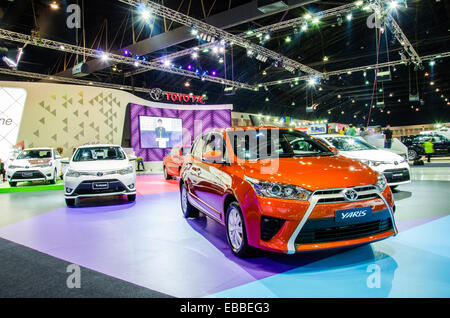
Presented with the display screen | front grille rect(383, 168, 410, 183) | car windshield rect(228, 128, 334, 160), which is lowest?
front grille rect(383, 168, 410, 183)

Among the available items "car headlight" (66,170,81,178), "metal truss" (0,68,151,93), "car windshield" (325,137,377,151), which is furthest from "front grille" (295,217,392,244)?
"metal truss" (0,68,151,93)

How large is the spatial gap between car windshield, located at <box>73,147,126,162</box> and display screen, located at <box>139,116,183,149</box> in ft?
35.1

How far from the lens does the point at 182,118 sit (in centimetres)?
2000

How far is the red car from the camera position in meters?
9.66

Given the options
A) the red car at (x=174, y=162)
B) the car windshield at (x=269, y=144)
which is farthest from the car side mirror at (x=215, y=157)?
the red car at (x=174, y=162)

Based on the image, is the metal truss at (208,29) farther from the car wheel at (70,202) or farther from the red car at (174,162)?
the car wheel at (70,202)

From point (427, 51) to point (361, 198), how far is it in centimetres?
2052

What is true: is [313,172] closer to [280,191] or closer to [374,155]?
[280,191]

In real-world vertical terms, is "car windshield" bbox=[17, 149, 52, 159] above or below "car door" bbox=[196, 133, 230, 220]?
above

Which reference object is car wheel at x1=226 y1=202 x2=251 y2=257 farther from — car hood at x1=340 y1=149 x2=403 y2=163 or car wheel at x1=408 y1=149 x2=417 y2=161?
car wheel at x1=408 y1=149 x2=417 y2=161

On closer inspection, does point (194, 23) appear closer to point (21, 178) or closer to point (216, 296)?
point (21, 178)

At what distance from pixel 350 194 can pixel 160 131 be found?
55.8 feet

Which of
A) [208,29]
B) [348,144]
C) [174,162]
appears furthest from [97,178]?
[208,29]

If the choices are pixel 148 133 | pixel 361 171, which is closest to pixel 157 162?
pixel 148 133
